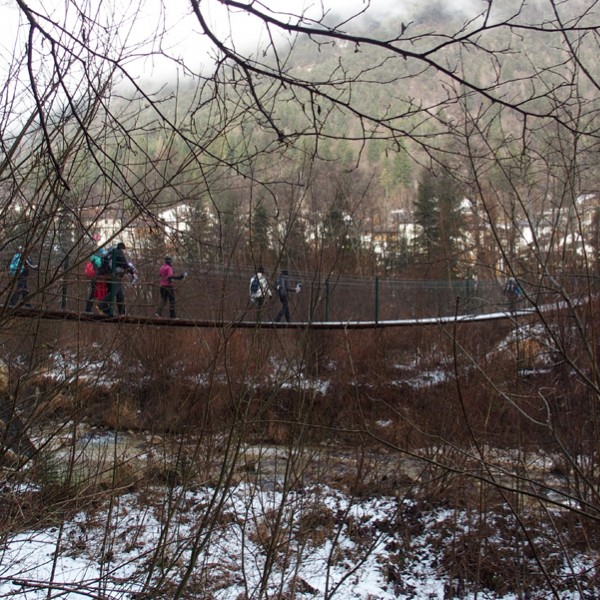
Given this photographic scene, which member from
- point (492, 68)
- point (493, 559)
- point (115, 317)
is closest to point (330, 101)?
point (492, 68)

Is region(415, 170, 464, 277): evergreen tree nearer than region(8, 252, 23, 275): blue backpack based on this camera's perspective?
A: No

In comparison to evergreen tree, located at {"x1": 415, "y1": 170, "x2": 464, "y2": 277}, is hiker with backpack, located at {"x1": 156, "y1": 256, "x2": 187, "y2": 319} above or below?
below

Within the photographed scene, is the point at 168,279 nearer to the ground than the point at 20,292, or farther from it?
farther from it

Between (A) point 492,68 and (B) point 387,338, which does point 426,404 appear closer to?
(B) point 387,338

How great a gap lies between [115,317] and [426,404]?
694 centimetres

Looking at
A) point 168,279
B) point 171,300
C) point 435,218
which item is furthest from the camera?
point 435,218

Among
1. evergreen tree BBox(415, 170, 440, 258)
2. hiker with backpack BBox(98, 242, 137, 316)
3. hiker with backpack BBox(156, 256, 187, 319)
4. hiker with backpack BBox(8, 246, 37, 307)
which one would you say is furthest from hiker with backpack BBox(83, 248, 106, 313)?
evergreen tree BBox(415, 170, 440, 258)

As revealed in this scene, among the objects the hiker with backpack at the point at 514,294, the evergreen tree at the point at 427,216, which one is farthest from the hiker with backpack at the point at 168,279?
the evergreen tree at the point at 427,216

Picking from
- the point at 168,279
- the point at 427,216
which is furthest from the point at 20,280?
the point at 427,216

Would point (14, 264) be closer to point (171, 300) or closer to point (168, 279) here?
point (171, 300)

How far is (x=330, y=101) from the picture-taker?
186cm

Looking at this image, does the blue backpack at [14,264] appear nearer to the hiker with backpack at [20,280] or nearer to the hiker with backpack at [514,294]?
the hiker with backpack at [20,280]

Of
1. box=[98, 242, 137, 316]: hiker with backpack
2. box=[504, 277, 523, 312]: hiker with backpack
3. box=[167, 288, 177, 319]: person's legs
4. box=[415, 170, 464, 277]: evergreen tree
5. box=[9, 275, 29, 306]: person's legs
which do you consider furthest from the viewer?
A: box=[415, 170, 464, 277]: evergreen tree

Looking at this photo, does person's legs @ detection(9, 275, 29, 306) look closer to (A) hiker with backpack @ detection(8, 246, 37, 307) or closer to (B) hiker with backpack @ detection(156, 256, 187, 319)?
(A) hiker with backpack @ detection(8, 246, 37, 307)
